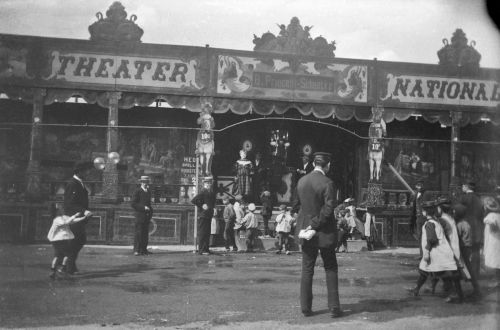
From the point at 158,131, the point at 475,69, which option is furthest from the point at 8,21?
the point at 475,69

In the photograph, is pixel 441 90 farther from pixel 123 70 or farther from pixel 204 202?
pixel 123 70

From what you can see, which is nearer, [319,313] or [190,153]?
[319,313]

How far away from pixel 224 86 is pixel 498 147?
753 centimetres

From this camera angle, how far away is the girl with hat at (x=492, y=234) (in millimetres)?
8133

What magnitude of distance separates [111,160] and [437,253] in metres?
9.19

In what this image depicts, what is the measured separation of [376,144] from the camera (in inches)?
608

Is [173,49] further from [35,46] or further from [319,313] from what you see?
[319,313]

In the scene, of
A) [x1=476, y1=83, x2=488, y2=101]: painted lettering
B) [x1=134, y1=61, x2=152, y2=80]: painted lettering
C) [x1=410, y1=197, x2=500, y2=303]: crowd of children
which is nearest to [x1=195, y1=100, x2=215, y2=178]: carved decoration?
[x1=134, y1=61, x2=152, y2=80]: painted lettering

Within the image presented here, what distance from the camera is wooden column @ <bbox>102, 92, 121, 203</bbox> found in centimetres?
1391

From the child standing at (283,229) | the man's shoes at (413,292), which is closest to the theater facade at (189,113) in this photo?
the child standing at (283,229)

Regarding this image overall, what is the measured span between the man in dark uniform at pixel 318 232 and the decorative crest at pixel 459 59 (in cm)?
968

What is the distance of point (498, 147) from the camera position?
587 inches

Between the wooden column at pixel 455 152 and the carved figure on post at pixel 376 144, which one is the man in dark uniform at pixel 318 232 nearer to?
the carved figure on post at pixel 376 144

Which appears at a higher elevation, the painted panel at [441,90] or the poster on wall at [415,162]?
the painted panel at [441,90]
